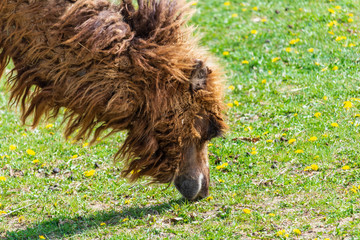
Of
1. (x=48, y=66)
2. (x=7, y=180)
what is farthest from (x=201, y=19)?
(x=48, y=66)

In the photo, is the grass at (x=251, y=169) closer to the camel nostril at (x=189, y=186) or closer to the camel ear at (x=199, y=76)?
the camel nostril at (x=189, y=186)

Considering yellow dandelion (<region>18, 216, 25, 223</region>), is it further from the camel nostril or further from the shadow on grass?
the camel nostril

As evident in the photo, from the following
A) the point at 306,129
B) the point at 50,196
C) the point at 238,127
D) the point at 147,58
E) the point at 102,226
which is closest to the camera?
the point at 147,58

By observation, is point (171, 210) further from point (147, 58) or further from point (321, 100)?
point (321, 100)

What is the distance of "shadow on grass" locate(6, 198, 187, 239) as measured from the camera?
4992 millimetres

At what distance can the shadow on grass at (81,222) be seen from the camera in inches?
197

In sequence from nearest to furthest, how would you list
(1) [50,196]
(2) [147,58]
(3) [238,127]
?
(2) [147,58]
(1) [50,196]
(3) [238,127]

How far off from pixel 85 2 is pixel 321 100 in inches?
146

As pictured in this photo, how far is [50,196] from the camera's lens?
5.72m

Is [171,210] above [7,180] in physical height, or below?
above

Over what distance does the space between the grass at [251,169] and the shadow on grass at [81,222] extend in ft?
0.04

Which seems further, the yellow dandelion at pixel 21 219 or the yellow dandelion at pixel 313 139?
the yellow dandelion at pixel 313 139

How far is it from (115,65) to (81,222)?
1739mm

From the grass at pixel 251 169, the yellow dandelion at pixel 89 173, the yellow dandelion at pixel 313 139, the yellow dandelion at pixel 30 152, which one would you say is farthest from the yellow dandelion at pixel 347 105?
the yellow dandelion at pixel 30 152
